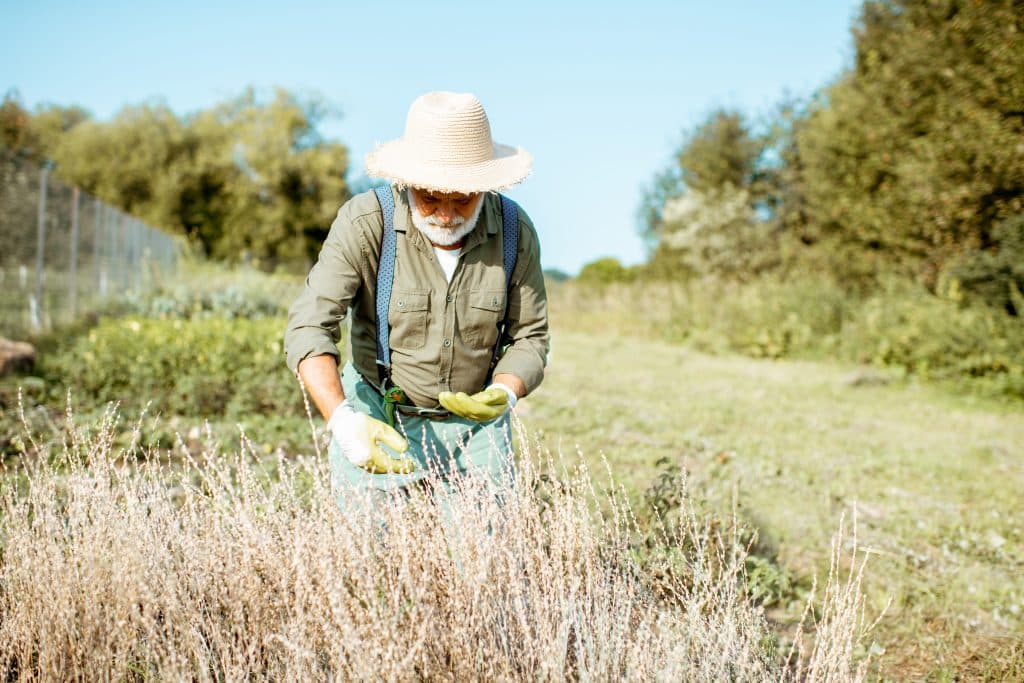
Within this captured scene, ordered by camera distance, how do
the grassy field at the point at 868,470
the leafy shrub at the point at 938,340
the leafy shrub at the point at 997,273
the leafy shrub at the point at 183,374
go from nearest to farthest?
the grassy field at the point at 868,470, the leafy shrub at the point at 183,374, the leafy shrub at the point at 938,340, the leafy shrub at the point at 997,273

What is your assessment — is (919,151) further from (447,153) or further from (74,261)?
(74,261)

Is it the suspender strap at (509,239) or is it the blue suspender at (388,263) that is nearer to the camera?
the blue suspender at (388,263)

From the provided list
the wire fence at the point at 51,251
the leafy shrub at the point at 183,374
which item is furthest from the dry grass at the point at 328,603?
the wire fence at the point at 51,251

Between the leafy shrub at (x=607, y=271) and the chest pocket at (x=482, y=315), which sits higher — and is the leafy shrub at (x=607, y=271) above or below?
above

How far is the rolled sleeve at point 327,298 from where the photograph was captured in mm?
2662

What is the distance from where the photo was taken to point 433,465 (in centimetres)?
315

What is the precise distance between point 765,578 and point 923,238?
40.9 feet

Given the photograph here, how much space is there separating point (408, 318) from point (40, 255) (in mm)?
8942

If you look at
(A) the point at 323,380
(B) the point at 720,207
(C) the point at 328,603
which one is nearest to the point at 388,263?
(A) the point at 323,380

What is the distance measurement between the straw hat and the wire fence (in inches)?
285

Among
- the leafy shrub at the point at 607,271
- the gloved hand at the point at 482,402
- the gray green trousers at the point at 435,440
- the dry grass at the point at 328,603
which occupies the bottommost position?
the dry grass at the point at 328,603

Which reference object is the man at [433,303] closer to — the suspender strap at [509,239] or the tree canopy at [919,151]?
the suspender strap at [509,239]

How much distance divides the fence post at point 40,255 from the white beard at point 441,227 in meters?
8.21

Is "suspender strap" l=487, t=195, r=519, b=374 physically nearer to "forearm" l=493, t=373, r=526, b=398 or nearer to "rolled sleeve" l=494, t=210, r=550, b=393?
"rolled sleeve" l=494, t=210, r=550, b=393
